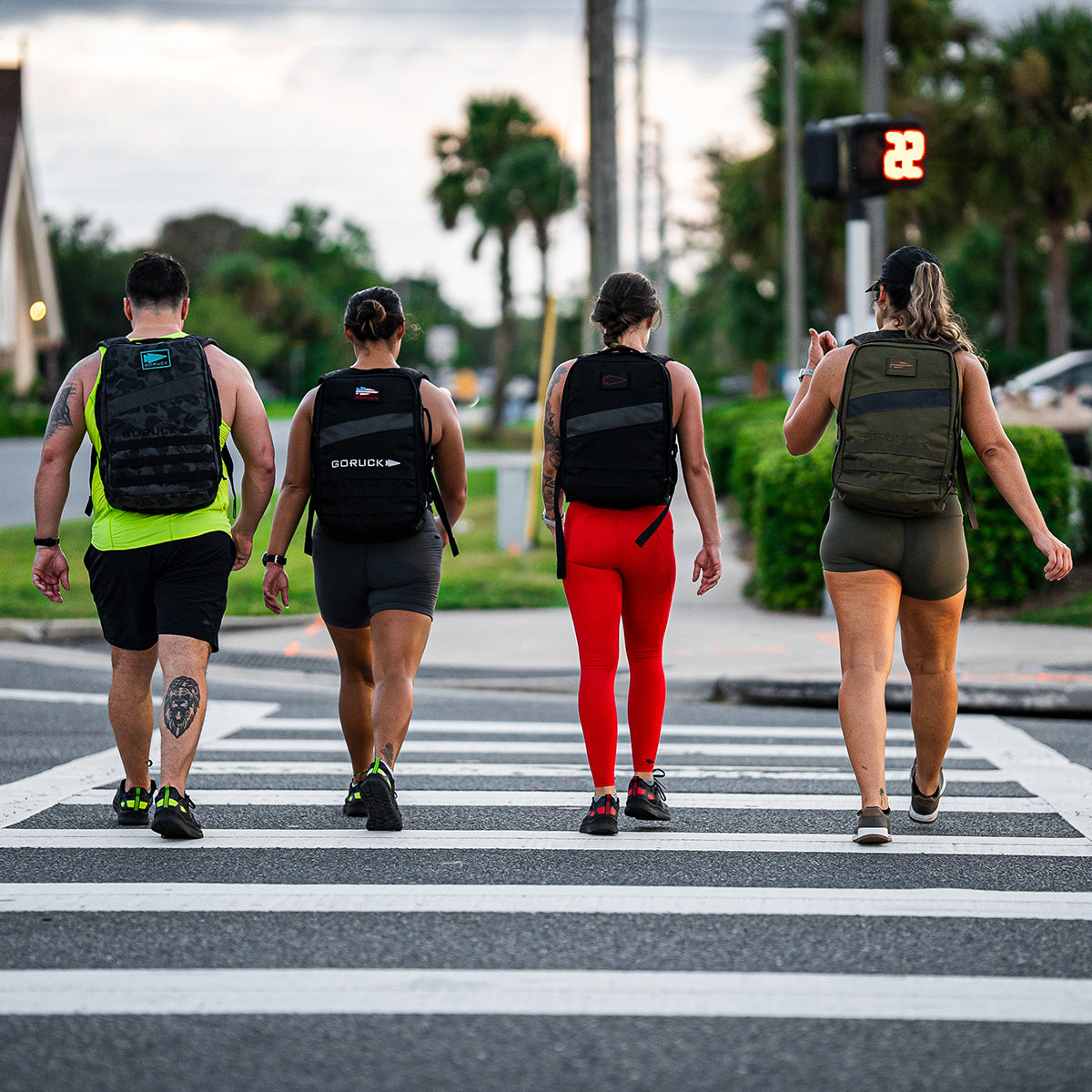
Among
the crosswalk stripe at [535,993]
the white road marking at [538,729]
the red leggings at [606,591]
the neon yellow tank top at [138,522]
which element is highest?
the neon yellow tank top at [138,522]

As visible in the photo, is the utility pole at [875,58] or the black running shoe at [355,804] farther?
the utility pole at [875,58]

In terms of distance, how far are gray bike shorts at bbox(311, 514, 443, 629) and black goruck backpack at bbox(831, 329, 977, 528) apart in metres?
1.47

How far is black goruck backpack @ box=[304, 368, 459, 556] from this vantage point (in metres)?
5.31

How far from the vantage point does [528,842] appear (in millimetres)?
5230

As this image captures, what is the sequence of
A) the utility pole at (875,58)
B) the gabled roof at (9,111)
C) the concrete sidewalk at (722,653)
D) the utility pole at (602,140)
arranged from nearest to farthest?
Result: the concrete sidewalk at (722,653) → the utility pole at (875,58) → the utility pole at (602,140) → the gabled roof at (9,111)

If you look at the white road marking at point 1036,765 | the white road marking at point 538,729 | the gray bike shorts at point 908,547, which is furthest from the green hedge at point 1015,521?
the gray bike shorts at point 908,547

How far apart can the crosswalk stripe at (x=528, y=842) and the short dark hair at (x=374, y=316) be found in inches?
69.1

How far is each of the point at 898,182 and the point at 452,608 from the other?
4.86 m

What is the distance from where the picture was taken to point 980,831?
5.39m

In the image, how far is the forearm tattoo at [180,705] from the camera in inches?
204

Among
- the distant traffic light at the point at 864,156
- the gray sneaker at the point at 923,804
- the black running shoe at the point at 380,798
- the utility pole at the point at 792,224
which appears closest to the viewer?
the black running shoe at the point at 380,798

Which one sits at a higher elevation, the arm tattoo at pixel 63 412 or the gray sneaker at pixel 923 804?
the arm tattoo at pixel 63 412

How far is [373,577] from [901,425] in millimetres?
1885

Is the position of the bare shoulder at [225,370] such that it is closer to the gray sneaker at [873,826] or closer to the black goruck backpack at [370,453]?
the black goruck backpack at [370,453]
